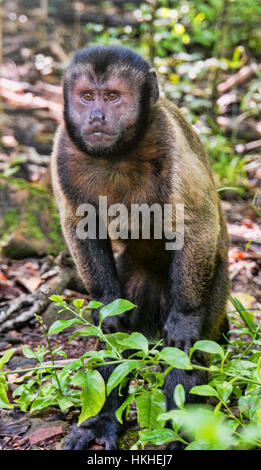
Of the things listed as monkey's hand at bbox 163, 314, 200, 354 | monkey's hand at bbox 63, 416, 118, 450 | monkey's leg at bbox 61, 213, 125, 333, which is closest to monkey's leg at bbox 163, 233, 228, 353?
monkey's hand at bbox 163, 314, 200, 354

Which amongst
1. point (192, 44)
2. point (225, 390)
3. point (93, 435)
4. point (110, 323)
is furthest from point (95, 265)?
point (192, 44)

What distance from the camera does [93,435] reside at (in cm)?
459

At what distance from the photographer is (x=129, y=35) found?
13594 mm

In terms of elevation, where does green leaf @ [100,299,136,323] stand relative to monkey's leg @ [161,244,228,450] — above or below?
above

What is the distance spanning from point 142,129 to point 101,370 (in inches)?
76.7

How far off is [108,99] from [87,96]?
182 millimetres

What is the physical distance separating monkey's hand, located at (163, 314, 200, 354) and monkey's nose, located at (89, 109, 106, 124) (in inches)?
63.8

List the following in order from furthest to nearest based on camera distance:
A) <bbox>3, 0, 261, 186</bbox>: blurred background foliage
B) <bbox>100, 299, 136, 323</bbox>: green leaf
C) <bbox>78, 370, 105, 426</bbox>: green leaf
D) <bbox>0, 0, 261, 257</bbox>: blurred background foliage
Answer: <bbox>3, 0, 261, 186</bbox>: blurred background foliage → <bbox>0, 0, 261, 257</bbox>: blurred background foliage → <bbox>100, 299, 136, 323</bbox>: green leaf → <bbox>78, 370, 105, 426</bbox>: green leaf

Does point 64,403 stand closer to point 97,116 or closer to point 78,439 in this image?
point 78,439

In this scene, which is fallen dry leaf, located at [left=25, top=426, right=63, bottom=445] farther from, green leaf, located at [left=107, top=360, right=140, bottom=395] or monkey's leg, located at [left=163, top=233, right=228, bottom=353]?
green leaf, located at [left=107, top=360, right=140, bottom=395]

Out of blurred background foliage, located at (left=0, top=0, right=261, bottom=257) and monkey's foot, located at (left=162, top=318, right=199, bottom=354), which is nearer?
monkey's foot, located at (left=162, top=318, right=199, bottom=354)

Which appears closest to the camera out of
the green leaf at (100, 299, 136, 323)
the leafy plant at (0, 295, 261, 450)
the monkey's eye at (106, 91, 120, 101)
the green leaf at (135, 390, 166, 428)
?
the leafy plant at (0, 295, 261, 450)

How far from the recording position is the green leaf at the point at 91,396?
348cm

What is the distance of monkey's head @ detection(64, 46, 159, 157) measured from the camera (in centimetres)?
471
